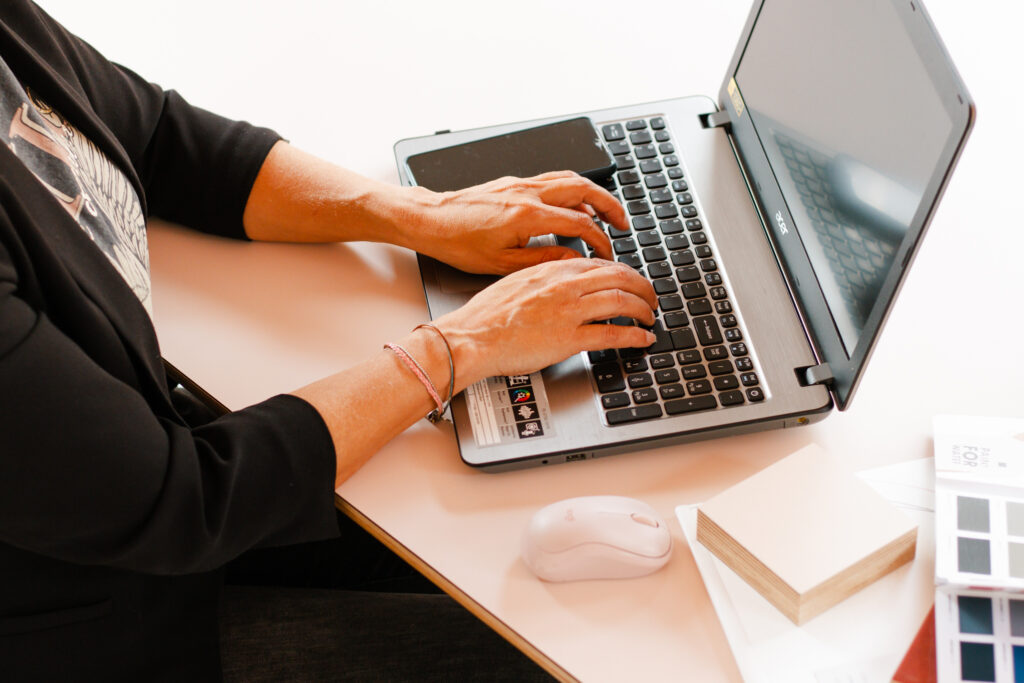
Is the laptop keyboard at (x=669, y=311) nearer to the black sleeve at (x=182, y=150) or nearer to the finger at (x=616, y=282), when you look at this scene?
the finger at (x=616, y=282)

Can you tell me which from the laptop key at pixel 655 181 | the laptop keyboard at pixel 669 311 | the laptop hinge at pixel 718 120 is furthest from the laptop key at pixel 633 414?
the laptop hinge at pixel 718 120

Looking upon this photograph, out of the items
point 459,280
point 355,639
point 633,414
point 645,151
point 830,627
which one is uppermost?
point 645,151

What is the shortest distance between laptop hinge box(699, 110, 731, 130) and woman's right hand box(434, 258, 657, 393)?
30cm

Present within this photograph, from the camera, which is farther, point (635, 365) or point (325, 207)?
point (325, 207)

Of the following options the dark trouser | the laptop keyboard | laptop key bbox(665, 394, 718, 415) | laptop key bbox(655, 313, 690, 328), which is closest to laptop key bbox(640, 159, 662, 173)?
the laptop keyboard

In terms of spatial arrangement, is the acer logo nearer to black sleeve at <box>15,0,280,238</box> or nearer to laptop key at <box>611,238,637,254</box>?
laptop key at <box>611,238,637,254</box>

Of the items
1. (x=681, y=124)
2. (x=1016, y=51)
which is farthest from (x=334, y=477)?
(x=1016, y=51)

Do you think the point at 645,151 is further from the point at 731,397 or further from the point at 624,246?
the point at 731,397

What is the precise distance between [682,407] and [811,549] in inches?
7.1

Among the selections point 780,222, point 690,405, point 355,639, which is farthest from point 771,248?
point 355,639

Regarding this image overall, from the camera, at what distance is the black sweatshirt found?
654 mm

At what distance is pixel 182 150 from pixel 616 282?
0.52m

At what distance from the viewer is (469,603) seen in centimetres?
74

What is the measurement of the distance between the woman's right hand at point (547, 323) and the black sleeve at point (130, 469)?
16 centimetres
